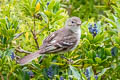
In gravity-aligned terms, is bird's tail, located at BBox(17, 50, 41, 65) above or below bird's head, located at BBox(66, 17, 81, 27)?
below

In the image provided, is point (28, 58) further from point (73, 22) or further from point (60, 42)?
point (73, 22)

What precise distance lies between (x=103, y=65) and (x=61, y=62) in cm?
43

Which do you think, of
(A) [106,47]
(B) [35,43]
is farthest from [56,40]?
(A) [106,47]

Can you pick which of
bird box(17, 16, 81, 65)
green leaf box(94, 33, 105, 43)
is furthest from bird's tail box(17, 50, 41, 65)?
green leaf box(94, 33, 105, 43)

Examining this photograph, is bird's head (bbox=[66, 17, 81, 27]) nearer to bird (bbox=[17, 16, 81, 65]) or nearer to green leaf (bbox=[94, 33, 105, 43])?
bird (bbox=[17, 16, 81, 65])

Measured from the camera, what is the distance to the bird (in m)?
3.06

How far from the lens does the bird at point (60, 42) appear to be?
3058 mm

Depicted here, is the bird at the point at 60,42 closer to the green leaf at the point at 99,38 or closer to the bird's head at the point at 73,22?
the bird's head at the point at 73,22

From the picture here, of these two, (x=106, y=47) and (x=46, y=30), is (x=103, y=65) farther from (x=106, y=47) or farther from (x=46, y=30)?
(x=46, y=30)

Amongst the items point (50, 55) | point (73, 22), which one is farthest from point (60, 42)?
point (73, 22)

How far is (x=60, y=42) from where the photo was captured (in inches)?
128

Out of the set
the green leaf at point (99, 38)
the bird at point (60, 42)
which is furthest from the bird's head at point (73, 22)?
the green leaf at point (99, 38)

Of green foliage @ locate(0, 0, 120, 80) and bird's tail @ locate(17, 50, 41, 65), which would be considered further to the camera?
green foliage @ locate(0, 0, 120, 80)

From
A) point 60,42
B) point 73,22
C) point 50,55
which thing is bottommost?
point 50,55
